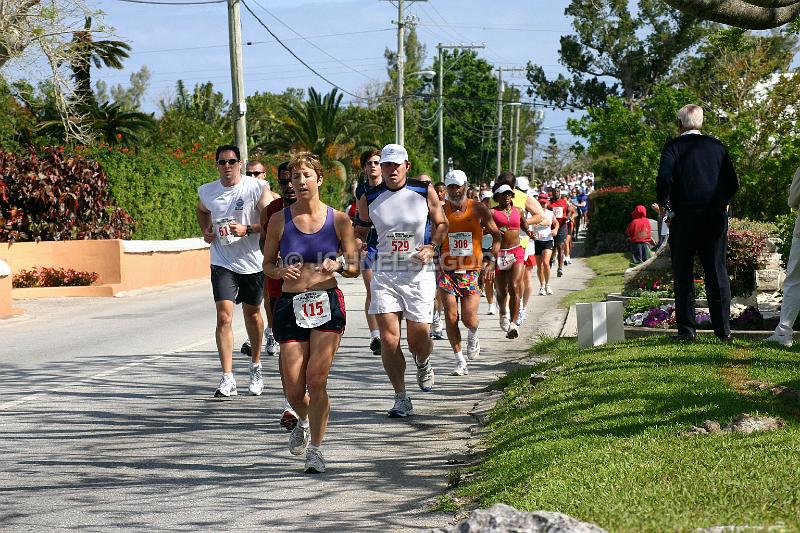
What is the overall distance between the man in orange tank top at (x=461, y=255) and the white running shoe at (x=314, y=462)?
433 centimetres

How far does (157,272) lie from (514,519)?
22.5 m

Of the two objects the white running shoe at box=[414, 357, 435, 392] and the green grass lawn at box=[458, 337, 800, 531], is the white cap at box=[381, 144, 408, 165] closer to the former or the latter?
the white running shoe at box=[414, 357, 435, 392]

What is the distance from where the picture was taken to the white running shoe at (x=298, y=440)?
802 cm

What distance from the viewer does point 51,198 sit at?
78.2ft

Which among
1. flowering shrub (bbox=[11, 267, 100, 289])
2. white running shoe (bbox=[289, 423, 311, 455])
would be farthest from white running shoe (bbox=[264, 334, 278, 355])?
flowering shrub (bbox=[11, 267, 100, 289])

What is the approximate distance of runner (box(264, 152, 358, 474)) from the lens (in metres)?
7.66

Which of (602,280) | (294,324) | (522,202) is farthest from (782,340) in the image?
(602,280)

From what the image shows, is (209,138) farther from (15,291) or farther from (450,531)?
(450,531)

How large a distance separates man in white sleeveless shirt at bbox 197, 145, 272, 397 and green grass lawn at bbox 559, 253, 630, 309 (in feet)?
29.4

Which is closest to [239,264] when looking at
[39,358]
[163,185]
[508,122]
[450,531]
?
[39,358]

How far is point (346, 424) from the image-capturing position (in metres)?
9.50

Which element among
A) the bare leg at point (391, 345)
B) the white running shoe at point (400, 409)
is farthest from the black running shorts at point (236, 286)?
the white running shoe at point (400, 409)

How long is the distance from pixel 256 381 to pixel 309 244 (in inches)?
133

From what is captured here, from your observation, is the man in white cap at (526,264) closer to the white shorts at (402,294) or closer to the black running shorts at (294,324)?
the white shorts at (402,294)
